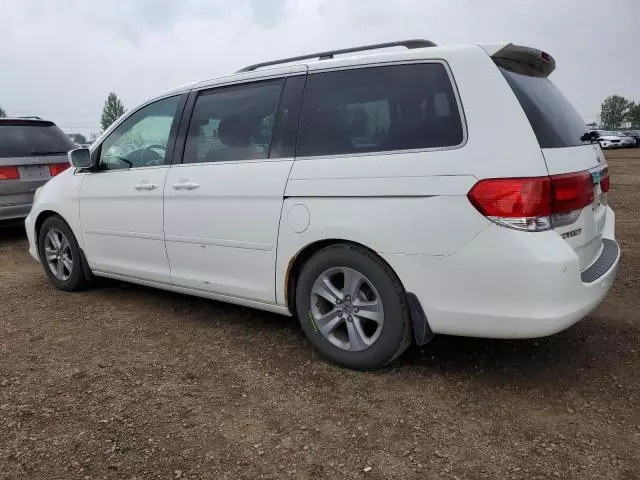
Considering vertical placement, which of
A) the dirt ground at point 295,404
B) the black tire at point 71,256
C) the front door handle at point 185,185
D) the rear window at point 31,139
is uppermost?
the rear window at point 31,139

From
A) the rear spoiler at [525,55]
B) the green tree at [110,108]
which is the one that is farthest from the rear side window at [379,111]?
the green tree at [110,108]

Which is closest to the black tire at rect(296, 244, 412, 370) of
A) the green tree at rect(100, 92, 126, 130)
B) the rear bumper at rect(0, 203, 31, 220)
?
the rear bumper at rect(0, 203, 31, 220)

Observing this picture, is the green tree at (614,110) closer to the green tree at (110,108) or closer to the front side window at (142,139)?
the green tree at (110,108)

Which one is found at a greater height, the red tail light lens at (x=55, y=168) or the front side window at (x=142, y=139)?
the front side window at (x=142, y=139)

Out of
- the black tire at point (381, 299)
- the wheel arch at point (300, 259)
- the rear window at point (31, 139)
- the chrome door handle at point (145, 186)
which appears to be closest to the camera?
the black tire at point (381, 299)

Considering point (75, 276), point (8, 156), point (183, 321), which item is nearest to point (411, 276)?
point (183, 321)

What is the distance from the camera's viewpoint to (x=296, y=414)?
2719mm

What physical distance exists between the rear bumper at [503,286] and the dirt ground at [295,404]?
0.44m

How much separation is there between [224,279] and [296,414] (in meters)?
1.21

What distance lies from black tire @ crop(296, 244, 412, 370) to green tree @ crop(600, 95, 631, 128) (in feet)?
388

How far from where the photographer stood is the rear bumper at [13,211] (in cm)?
690

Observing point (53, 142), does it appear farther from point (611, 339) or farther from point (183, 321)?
point (611, 339)

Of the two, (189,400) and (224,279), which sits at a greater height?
(224,279)

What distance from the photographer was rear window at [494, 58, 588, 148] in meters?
2.67
